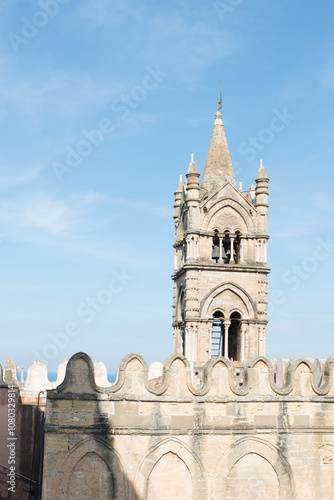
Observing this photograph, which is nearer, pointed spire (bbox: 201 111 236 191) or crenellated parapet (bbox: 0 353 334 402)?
crenellated parapet (bbox: 0 353 334 402)

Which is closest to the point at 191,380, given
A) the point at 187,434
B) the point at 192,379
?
the point at 192,379

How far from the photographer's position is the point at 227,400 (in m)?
17.5

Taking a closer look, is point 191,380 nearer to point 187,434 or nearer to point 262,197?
point 187,434

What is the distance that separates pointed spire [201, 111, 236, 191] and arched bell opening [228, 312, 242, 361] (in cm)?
740

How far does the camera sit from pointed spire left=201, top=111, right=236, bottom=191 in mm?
38125

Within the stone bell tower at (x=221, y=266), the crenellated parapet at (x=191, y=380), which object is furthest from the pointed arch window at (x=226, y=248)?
the crenellated parapet at (x=191, y=380)

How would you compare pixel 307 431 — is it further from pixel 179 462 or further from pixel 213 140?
pixel 213 140

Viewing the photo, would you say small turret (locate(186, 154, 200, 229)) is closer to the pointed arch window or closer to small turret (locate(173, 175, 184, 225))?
the pointed arch window

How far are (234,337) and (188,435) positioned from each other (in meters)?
20.2

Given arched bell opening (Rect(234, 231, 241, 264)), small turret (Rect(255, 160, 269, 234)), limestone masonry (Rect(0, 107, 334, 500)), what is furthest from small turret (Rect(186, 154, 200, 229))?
limestone masonry (Rect(0, 107, 334, 500))

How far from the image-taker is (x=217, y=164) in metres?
38.8

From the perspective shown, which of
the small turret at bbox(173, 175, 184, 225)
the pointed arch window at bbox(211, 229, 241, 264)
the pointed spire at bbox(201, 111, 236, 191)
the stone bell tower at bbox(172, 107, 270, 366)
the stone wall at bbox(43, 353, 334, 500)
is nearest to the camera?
the stone wall at bbox(43, 353, 334, 500)

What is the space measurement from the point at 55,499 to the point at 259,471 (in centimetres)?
536

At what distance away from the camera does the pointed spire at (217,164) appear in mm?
38125
